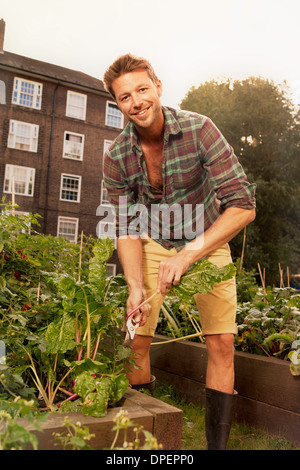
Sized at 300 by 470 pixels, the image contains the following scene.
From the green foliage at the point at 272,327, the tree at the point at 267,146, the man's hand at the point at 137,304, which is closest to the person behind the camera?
the man's hand at the point at 137,304

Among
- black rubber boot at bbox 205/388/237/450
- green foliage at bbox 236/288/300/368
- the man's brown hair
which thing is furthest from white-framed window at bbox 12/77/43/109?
black rubber boot at bbox 205/388/237/450

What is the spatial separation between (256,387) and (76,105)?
748 inches

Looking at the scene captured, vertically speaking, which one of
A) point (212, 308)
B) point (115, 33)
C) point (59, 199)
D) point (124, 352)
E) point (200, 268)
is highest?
point (59, 199)

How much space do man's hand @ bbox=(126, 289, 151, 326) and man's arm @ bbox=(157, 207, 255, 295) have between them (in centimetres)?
15

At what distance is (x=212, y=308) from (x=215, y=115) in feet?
47.5

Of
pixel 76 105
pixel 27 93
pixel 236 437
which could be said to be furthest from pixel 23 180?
pixel 236 437

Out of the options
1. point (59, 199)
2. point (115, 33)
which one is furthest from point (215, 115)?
point (115, 33)

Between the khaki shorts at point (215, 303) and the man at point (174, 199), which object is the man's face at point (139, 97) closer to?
the man at point (174, 199)

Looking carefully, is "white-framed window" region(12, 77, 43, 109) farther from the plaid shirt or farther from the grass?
the grass

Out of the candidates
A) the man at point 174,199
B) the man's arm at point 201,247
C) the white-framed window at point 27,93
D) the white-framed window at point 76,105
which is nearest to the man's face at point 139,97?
the man at point 174,199

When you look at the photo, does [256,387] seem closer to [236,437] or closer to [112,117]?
[236,437]

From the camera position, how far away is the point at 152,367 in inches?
131

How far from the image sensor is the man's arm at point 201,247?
5.33 ft
